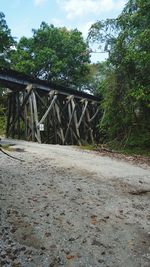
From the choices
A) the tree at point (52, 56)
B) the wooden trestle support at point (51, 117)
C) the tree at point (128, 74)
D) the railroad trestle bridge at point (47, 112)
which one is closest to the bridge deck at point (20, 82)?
the railroad trestle bridge at point (47, 112)

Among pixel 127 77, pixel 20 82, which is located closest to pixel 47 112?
pixel 20 82

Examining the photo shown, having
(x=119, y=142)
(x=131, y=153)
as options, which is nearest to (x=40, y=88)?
(x=119, y=142)

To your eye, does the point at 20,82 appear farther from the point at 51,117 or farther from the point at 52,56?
the point at 52,56

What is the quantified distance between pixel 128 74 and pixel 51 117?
18.5 feet

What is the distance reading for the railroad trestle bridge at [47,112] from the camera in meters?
15.5

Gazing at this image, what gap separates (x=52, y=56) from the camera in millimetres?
30953

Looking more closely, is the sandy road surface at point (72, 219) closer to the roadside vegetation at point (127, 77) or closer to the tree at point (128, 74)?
the roadside vegetation at point (127, 77)

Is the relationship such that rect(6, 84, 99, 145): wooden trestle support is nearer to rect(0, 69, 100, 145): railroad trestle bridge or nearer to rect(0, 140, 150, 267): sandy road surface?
rect(0, 69, 100, 145): railroad trestle bridge

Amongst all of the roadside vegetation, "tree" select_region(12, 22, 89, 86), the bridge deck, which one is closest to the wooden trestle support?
the bridge deck

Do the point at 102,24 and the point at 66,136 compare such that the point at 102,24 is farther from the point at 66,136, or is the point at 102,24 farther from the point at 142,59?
the point at 66,136

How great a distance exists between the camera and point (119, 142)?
48.0 ft

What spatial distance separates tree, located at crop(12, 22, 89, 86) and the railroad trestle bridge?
12.2 metres

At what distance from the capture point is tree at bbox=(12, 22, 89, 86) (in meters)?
30.9

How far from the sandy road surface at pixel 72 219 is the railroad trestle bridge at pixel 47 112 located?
30.0 feet
